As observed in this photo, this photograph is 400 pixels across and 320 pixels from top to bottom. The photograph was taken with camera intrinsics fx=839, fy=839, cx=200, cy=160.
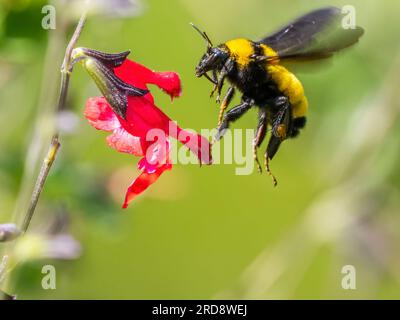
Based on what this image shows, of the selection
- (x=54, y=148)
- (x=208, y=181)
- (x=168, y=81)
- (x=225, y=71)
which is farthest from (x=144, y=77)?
(x=208, y=181)

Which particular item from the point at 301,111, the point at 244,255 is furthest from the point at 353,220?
the point at 301,111

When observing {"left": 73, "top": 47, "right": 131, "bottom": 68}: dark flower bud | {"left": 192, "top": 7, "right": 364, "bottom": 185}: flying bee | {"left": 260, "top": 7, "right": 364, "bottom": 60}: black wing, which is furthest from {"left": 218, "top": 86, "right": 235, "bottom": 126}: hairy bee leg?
{"left": 73, "top": 47, "right": 131, "bottom": 68}: dark flower bud

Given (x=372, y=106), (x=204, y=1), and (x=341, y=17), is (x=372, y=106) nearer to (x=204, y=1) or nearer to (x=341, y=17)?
(x=204, y=1)

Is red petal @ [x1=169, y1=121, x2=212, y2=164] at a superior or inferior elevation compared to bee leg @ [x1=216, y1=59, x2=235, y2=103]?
inferior

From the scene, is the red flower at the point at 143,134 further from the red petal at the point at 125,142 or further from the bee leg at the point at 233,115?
the bee leg at the point at 233,115

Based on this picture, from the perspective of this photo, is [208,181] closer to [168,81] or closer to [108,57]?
[168,81]

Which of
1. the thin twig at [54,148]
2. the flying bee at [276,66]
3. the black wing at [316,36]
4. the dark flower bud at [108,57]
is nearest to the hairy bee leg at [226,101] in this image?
the flying bee at [276,66]

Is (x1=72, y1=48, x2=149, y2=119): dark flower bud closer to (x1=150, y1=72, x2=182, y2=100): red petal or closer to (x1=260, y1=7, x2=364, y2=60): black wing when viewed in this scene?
(x1=150, y1=72, x2=182, y2=100): red petal
